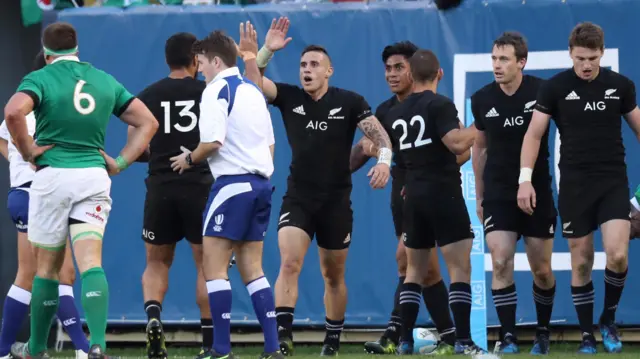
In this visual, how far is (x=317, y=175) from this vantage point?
9648 millimetres

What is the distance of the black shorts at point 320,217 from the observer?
9.58 m

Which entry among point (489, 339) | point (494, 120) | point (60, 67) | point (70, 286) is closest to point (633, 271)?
point (489, 339)

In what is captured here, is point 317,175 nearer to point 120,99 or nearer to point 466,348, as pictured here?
A: point 466,348

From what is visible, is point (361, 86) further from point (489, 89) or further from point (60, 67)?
point (60, 67)

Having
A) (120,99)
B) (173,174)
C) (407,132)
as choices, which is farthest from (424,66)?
(120,99)

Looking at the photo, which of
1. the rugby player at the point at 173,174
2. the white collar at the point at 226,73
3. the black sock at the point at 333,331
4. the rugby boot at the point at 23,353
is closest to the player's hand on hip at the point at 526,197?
the black sock at the point at 333,331

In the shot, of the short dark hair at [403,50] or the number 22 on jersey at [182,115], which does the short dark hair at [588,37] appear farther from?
the number 22 on jersey at [182,115]

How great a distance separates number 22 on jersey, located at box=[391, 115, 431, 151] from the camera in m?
9.48

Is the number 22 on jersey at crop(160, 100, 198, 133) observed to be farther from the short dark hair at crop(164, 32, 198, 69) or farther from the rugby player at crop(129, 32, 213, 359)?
the short dark hair at crop(164, 32, 198, 69)

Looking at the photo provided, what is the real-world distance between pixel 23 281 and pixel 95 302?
140 centimetres

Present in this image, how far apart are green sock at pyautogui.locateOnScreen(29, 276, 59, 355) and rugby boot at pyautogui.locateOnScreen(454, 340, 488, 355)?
322cm

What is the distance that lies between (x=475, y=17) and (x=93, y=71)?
4.72 meters

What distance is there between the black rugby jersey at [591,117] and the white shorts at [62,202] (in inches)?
143

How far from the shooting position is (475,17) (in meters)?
11.6
